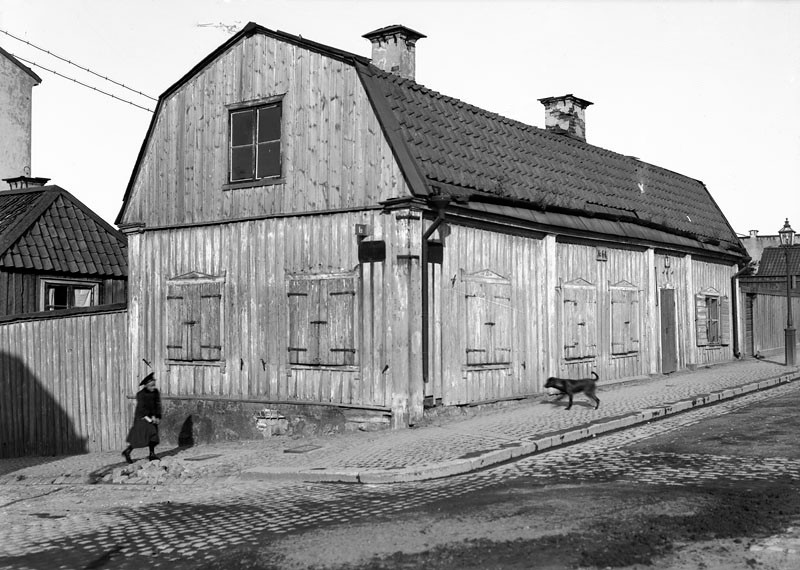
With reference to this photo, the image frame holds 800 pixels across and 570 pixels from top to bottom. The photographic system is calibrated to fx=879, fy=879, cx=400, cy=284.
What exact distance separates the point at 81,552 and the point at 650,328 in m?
16.8

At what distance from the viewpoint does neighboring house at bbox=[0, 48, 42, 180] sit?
33656 mm

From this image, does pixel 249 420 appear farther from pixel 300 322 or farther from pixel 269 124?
pixel 269 124

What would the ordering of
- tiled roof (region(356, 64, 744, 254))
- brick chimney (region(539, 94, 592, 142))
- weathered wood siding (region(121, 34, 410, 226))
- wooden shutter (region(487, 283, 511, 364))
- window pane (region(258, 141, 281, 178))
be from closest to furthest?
1. weathered wood siding (region(121, 34, 410, 226))
2. tiled roof (region(356, 64, 744, 254))
3. window pane (region(258, 141, 281, 178))
4. wooden shutter (region(487, 283, 511, 364))
5. brick chimney (region(539, 94, 592, 142))

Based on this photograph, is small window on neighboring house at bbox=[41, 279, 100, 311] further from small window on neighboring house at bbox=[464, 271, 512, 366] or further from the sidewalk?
small window on neighboring house at bbox=[464, 271, 512, 366]

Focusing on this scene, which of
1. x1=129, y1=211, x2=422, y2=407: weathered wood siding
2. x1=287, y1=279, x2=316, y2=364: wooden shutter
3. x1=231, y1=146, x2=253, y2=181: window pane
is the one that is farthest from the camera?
x1=231, y1=146, x2=253, y2=181: window pane

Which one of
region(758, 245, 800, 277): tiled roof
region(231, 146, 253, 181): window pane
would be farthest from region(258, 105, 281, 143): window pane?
region(758, 245, 800, 277): tiled roof

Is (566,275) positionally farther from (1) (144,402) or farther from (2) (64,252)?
(2) (64,252)

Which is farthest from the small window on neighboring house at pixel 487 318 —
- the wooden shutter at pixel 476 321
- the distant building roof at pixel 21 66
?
the distant building roof at pixel 21 66

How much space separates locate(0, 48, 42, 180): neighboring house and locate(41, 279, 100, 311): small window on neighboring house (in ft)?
44.9

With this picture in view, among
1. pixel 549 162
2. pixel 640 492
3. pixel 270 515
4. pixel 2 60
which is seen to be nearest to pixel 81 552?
pixel 270 515

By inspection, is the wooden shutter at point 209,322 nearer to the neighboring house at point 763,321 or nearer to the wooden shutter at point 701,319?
the wooden shutter at point 701,319

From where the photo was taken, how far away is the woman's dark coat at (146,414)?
1361cm

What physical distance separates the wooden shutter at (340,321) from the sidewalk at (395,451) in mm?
1342

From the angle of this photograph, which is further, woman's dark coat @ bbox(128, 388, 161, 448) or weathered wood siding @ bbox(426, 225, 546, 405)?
weathered wood siding @ bbox(426, 225, 546, 405)
